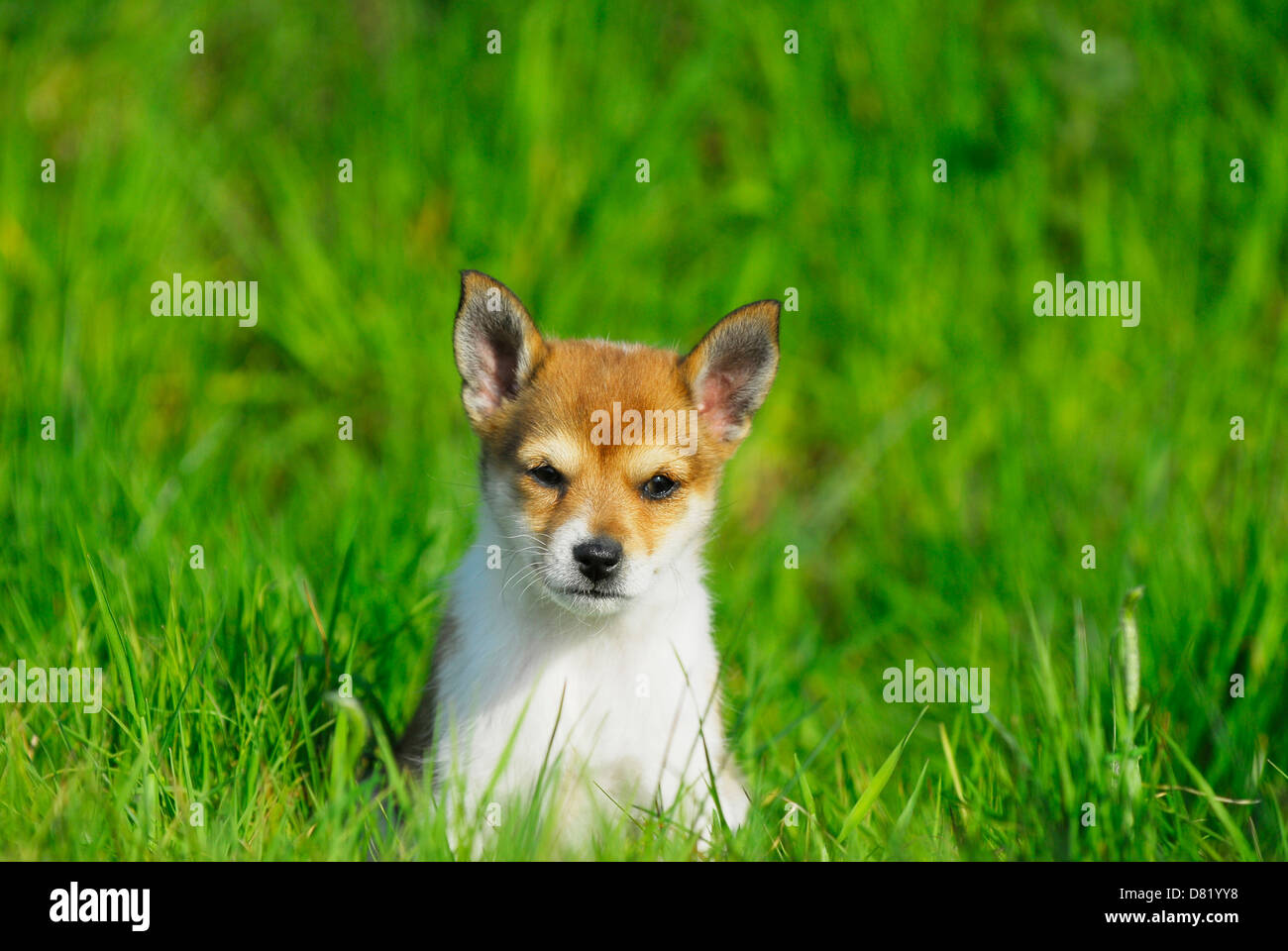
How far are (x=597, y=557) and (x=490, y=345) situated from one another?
1.06 metres

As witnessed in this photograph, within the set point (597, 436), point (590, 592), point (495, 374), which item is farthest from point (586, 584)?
point (495, 374)

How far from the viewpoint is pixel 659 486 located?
466 centimetres

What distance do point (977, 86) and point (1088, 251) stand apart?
141 centimetres

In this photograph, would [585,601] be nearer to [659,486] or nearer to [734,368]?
[659,486]

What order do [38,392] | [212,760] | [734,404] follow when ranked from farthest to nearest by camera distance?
[38,392] → [734,404] → [212,760]

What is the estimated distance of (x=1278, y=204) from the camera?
26.5ft

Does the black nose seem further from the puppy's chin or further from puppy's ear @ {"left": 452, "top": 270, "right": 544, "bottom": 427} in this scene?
puppy's ear @ {"left": 452, "top": 270, "right": 544, "bottom": 427}

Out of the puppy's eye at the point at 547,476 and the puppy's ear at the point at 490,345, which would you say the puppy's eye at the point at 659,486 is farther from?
the puppy's ear at the point at 490,345

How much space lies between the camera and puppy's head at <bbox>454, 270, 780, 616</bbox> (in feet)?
14.5

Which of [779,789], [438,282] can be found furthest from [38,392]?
[779,789]

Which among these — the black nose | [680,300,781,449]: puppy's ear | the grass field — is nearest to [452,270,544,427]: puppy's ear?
[680,300,781,449]: puppy's ear

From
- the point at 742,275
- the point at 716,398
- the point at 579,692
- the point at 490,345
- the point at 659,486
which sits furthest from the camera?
the point at 742,275

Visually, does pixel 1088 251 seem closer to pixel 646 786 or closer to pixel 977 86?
pixel 977 86

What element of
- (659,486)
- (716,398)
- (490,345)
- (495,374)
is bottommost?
(659,486)
